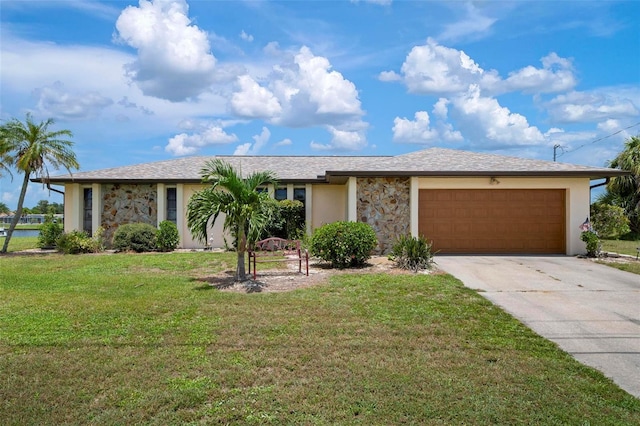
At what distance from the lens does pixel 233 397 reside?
3898mm

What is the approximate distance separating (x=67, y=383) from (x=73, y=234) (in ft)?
45.4

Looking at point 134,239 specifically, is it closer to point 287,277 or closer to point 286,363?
point 287,277

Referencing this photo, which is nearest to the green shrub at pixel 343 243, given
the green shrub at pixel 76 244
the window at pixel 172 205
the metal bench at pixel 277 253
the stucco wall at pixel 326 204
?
the metal bench at pixel 277 253

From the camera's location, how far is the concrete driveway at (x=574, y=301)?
5205 mm

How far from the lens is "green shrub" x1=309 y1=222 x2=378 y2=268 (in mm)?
11625

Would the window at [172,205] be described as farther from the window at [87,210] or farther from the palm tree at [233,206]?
the palm tree at [233,206]

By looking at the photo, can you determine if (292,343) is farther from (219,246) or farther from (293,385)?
(219,246)

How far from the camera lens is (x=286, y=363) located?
4695 mm

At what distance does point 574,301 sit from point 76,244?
52.1 feet

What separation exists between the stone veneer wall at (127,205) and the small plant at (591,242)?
15.9 meters

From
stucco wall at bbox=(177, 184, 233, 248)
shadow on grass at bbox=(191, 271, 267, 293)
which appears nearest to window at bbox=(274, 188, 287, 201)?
stucco wall at bbox=(177, 184, 233, 248)

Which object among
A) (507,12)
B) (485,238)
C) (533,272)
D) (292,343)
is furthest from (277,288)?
(507,12)

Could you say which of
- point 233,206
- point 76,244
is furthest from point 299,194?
point 233,206

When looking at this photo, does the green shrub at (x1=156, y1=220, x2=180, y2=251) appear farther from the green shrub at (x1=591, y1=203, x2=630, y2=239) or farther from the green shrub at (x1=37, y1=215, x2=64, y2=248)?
the green shrub at (x1=591, y1=203, x2=630, y2=239)
